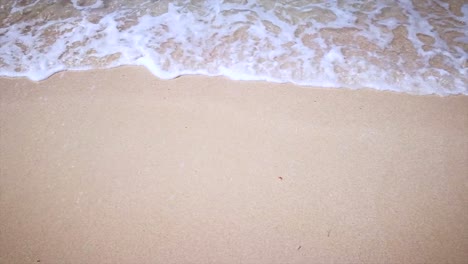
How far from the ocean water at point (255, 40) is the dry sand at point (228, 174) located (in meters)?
0.20

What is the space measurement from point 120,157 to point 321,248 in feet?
4.21

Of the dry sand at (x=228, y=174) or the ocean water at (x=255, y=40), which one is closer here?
the dry sand at (x=228, y=174)

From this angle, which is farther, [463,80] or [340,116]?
[463,80]

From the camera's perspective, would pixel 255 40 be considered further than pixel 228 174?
Yes

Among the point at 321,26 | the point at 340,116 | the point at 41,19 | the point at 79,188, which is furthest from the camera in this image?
the point at 41,19

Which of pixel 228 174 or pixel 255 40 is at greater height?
pixel 255 40

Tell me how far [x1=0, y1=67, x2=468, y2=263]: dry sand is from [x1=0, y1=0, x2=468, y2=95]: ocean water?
0.66ft

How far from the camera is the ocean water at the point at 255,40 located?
2.29 m

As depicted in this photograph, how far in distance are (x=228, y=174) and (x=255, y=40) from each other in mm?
1386

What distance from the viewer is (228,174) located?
5.68 ft

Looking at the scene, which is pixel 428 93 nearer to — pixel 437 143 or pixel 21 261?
pixel 437 143

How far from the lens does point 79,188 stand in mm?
1700

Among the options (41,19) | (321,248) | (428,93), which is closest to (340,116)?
(428,93)

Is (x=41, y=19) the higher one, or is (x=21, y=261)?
(x=41, y=19)
